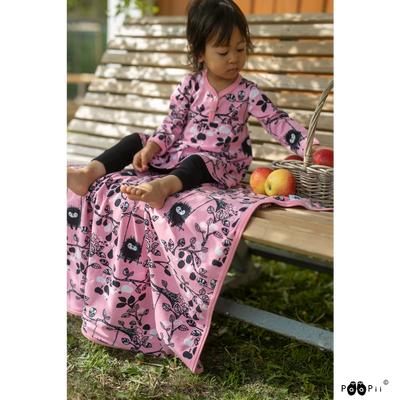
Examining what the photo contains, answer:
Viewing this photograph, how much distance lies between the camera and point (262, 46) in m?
2.99

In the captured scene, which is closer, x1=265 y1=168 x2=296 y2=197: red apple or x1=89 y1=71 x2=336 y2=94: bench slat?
x1=265 y1=168 x2=296 y2=197: red apple

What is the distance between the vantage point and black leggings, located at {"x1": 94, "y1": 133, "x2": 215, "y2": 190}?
77.7 inches

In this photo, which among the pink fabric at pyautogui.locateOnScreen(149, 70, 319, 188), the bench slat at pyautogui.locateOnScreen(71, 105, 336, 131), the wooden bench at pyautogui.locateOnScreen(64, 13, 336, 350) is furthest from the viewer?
the bench slat at pyautogui.locateOnScreen(71, 105, 336, 131)

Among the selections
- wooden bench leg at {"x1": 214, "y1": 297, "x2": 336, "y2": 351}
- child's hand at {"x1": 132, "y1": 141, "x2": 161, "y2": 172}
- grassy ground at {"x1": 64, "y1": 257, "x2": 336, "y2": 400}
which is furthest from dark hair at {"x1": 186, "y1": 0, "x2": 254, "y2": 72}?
grassy ground at {"x1": 64, "y1": 257, "x2": 336, "y2": 400}

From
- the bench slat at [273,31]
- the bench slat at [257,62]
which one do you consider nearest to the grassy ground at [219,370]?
the bench slat at [257,62]

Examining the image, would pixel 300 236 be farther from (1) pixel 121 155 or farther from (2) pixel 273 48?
(2) pixel 273 48

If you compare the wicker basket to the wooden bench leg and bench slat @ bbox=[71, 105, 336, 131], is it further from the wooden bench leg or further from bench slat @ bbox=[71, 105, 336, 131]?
bench slat @ bbox=[71, 105, 336, 131]

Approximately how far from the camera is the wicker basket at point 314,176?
180 centimetres

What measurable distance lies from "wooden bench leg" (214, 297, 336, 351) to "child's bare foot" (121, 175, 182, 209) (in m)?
0.65

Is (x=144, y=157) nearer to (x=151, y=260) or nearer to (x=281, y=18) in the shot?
(x=151, y=260)

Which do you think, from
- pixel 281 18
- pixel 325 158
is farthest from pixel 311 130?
pixel 281 18

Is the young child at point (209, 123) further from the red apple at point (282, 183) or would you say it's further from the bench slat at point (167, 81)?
the bench slat at point (167, 81)
